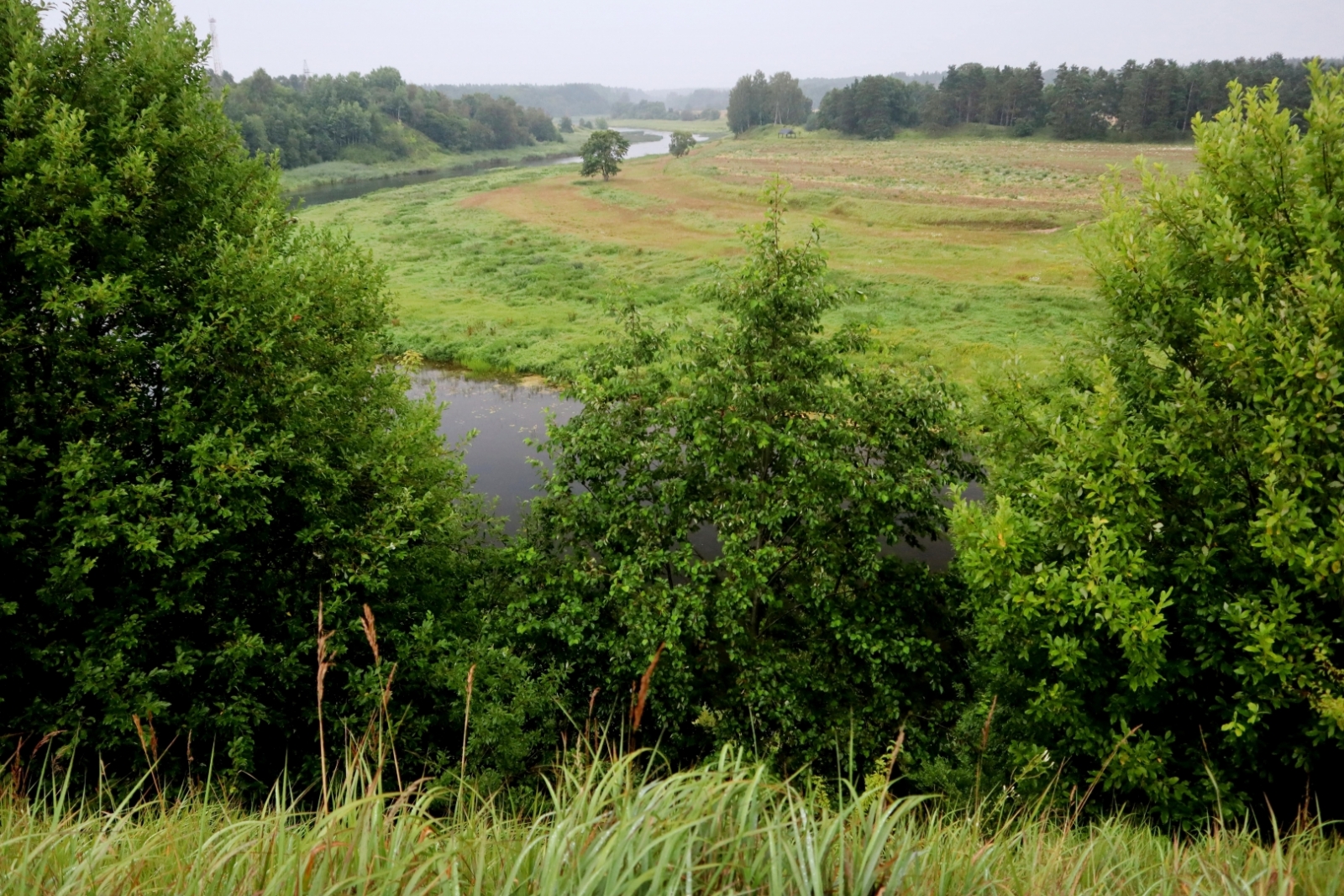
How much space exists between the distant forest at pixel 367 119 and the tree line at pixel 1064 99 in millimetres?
67506

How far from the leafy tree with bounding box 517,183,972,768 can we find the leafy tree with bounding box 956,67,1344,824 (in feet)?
8.52

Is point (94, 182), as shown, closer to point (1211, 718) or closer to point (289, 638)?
point (289, 638)

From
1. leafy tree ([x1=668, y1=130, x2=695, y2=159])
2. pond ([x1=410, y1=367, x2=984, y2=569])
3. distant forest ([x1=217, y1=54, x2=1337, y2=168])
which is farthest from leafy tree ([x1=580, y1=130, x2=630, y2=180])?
pond ([x1=410, y1=367, x2=984, y2=569])

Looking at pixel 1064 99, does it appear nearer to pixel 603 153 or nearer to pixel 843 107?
pixel 843 107

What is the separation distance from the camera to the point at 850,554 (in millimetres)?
11586

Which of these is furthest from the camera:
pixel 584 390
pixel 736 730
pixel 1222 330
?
pixel 584 390

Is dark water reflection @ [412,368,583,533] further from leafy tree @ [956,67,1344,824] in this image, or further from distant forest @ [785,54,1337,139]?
distant forest @ [785,54,1337,139]

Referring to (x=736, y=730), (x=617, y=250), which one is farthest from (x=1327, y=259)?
(x=617, y=250)

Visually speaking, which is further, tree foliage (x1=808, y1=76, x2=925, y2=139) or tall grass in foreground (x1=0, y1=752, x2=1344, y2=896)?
tree foliage (x1=808, y1=76, x2=925, y2=139)

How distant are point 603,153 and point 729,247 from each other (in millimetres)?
43809

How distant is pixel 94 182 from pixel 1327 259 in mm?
12770

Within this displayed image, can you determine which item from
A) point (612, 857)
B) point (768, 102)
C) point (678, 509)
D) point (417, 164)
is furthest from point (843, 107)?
point (612, 857)

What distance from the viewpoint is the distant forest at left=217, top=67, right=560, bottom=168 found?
116775mm

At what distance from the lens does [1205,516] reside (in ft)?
24.3
